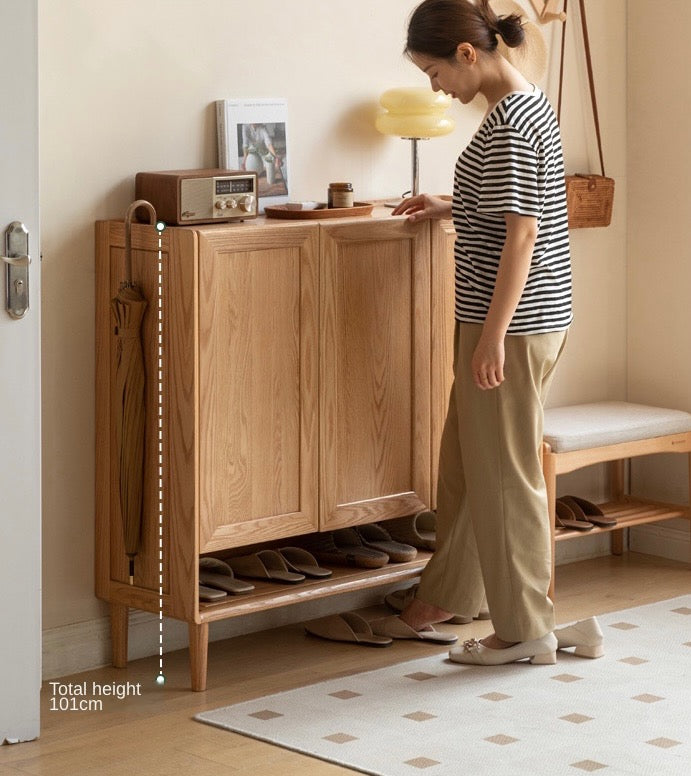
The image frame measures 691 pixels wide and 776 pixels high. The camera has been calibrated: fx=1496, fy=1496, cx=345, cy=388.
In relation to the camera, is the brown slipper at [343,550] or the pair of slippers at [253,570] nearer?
the pair of slippers at [253,570]

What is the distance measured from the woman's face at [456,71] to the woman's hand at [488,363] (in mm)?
601

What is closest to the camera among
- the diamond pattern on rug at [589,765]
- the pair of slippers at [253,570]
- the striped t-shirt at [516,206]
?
the diamond pattern on rug at [589,765]

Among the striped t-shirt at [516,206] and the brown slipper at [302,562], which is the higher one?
the striped t-shirt at [516,206]

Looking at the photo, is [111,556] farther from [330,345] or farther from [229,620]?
[330,345]

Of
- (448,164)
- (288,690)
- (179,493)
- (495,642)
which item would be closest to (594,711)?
(495,642)

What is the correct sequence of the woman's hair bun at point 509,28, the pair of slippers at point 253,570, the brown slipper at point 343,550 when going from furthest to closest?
1. the brown slipper at point 343,550
2. the pair of slippers at point 253,570
3. the woman's hair bun at point 509,28

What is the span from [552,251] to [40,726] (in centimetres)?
162

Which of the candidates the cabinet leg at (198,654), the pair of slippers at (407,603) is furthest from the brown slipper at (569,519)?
the cabinet leg at (198,654)

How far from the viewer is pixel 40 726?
3318mm

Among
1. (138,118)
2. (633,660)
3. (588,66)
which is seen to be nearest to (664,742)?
(633,660)

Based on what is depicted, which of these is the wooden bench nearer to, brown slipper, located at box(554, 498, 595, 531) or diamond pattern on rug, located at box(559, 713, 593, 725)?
brown slipper, located at box(554, 498, 595, 531)

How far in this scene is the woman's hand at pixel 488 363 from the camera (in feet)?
11.5

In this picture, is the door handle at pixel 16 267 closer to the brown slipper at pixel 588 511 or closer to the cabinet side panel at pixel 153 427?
the cabinet side panel at pixel 153 427

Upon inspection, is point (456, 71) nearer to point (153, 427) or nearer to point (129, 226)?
point (129, 226)
